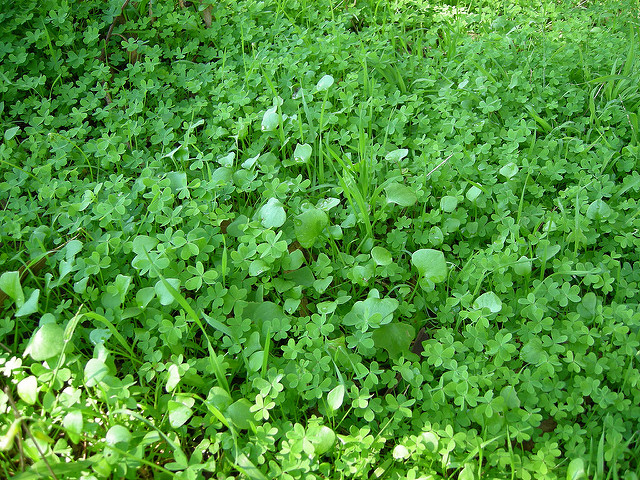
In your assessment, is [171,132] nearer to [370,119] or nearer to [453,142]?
[370,119]

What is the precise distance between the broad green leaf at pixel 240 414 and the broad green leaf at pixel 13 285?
2.86 ft

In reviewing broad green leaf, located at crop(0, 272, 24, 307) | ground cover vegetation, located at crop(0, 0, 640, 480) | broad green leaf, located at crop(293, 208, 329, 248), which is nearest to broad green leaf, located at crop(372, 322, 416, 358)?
ground cover vegetation, located at crop(0, 0, 640, 480)

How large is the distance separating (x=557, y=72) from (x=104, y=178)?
7.99ft

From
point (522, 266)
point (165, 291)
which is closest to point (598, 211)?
point (522, 266)

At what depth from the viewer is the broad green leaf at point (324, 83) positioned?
271cm

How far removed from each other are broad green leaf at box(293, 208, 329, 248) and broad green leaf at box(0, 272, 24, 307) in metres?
1.03

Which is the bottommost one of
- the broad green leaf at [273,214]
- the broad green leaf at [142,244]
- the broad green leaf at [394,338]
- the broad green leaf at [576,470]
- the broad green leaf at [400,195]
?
the broad green leaf at [576,470]

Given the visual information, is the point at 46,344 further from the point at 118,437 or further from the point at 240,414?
the point at 240,414

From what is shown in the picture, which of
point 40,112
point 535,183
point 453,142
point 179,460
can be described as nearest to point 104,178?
point 40,112

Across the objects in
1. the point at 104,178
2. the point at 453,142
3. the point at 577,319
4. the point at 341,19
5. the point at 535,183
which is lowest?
the point at 577,319

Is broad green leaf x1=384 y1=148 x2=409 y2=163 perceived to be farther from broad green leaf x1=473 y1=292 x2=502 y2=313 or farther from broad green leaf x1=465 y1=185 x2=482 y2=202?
broad green leaf x1=473 y1=292 x2=502 y2=313

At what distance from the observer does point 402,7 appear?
3.50 m

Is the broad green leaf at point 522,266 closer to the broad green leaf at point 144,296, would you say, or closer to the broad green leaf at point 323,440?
the broad green leaf at point 323,440

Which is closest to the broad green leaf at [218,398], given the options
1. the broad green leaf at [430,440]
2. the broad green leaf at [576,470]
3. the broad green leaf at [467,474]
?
the broad green leaf at [430,440]
